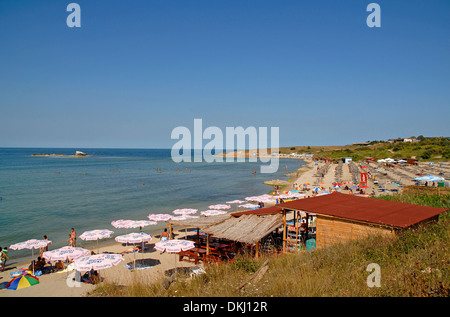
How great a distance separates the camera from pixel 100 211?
Answer: 27297 mm

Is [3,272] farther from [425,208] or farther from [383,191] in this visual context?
[383,191]

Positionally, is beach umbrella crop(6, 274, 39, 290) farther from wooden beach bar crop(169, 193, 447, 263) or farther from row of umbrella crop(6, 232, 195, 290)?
wooden beach bar crop(169, 193, 447, 263)

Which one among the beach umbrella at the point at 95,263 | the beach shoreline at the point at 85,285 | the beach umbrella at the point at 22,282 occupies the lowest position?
the beach shoreline at the point at 85,285

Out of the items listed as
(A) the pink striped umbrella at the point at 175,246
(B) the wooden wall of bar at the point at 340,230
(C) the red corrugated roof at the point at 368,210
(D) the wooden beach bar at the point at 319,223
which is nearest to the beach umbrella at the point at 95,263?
(A) the pink striped umbrella at the point at 175,246

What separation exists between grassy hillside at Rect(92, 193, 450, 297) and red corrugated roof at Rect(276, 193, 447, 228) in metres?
1.22

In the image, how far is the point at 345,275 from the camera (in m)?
6.11

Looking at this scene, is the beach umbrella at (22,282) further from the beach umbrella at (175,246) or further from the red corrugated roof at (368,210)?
the red corrugated roof at (368,210)

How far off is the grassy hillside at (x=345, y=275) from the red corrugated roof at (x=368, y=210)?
122cm

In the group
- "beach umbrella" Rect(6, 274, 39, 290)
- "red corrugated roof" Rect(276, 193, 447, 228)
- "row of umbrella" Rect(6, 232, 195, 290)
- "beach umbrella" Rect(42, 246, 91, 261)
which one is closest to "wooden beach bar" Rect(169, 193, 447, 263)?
"red corrugated roof" Rect(276, 193, 447, 228)

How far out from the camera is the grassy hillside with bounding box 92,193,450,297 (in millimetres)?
5328

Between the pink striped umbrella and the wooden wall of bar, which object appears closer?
the wooden wall of bar

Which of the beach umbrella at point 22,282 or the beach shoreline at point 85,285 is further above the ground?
the beach umbrella at point 22,282

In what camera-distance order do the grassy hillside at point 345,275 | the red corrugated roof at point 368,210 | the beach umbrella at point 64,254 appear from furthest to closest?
the beach umbrella at point 64,254, the red corrugated roof at point 368,210, the grassy hillside at point 345,275

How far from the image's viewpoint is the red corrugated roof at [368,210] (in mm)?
9930
